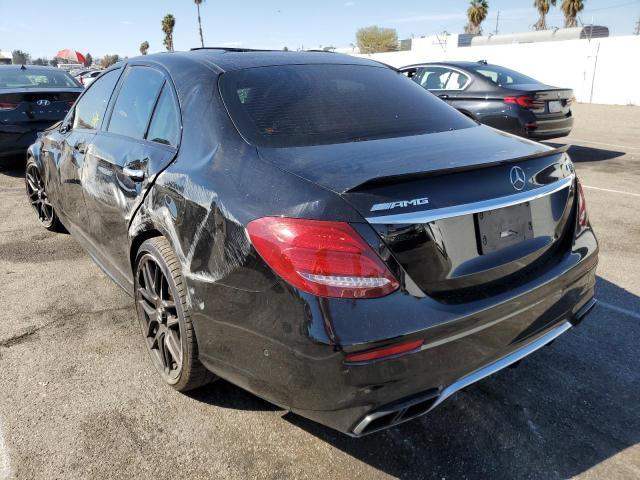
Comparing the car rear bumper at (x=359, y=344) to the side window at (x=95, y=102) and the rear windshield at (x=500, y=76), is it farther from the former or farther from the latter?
the rear windshield at (x=500, y=76)

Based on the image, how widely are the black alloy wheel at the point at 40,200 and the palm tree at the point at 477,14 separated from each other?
6306 centimetres

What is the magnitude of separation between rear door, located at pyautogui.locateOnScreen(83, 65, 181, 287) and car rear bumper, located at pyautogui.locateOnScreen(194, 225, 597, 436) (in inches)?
33.3

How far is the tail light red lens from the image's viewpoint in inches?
66.8

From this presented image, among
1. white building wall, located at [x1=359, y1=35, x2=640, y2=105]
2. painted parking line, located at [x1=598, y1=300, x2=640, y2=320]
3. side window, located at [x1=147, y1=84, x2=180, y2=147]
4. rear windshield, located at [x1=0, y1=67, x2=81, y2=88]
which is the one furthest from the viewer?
white building wall, located at [x1=359, y1=35, x2=640, y2=105]

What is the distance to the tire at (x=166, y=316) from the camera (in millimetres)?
2320

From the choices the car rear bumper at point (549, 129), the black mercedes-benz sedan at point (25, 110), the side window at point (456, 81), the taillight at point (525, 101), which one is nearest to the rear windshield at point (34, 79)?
the black mercedes-benz sedan at point (25, 110)

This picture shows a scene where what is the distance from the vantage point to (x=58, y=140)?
4.19 m

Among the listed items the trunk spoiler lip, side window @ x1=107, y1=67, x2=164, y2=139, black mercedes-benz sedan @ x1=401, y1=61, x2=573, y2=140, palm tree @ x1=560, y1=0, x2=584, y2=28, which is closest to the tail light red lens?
the trunk spoiler lip

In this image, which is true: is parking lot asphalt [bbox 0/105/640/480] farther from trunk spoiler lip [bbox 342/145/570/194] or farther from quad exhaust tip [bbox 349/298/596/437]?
trunk spoiler lip [bbox 342/145/570/194]

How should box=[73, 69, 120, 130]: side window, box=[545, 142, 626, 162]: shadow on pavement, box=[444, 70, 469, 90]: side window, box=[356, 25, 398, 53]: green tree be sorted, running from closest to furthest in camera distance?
box=[73, 69, 120, 130]: side window, box=[444, 70, 469, 90]: side window, box=[545, 142, 626, 162]: shadow on pavement, box=[356, 25, 398, 53]: green tree

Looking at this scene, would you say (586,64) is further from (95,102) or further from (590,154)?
(95,102)

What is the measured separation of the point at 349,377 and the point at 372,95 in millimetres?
1677

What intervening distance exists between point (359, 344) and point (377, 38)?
75724 mm

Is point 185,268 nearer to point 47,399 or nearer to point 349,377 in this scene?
point 349,377
